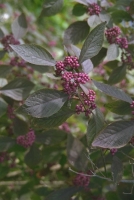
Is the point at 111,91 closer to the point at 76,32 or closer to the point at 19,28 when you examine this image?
the point at 76,32

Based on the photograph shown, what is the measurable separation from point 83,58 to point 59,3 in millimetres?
313

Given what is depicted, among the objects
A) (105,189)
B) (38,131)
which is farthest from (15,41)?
(105,189)

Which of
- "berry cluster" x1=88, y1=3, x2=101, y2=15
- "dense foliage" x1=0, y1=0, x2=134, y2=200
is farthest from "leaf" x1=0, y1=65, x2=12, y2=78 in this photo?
"berry cluster" x1=88, y1=3, x2=101, y2=15

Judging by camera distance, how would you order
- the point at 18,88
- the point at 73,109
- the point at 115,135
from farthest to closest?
1. the point at 18,88
2. the point at 73,109
3. the point at 115,135

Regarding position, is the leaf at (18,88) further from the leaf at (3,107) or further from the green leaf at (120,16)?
the green leaf at (120,16)

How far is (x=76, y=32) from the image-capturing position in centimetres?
109

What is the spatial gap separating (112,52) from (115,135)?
0.30 meters

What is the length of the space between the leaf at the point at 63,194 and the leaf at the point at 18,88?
0.97 ft

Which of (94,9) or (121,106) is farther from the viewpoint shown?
(94,9)

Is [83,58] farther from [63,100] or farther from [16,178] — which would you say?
[16,178]

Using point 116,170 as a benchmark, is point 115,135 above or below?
above

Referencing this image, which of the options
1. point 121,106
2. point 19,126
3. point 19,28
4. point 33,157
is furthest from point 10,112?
point 121,106

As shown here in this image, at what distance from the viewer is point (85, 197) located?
1.11m

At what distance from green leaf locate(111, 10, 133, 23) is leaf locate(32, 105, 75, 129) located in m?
0.40
